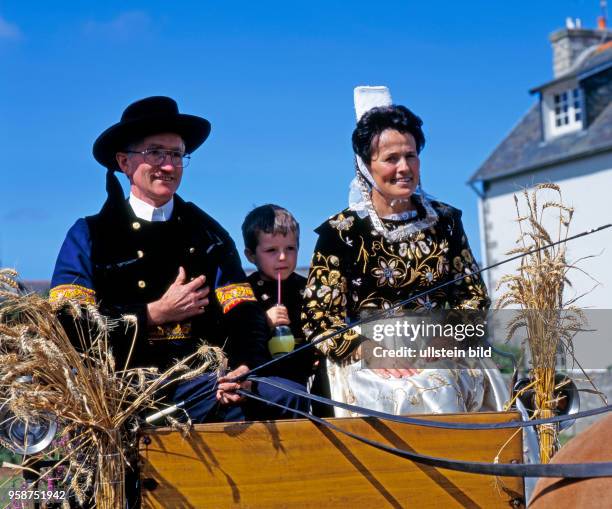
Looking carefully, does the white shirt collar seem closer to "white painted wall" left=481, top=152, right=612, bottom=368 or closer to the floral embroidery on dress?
the floral embroidery on dress

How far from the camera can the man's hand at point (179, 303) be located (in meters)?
3.42

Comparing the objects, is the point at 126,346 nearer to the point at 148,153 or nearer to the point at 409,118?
the point at 148,153

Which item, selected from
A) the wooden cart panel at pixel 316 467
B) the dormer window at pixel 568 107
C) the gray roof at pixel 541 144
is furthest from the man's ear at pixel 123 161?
the dormer window at pixel 568 107

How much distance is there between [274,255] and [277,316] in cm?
47

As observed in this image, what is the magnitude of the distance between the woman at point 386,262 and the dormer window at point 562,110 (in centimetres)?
→ 1955

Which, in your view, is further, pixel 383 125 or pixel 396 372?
pixel 383 125

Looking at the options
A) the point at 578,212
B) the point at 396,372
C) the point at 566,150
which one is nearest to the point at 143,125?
the point at 396,372

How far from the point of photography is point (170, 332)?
3.56m

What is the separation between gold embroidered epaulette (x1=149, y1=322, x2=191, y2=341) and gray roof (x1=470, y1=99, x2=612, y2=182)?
18.6 metres

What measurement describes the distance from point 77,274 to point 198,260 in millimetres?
499

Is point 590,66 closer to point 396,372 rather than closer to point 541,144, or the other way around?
point 541,144

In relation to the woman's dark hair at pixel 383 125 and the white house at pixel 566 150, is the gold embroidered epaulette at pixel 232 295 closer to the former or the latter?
the woman's dark hair at pixel 383 125

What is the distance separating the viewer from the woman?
3.69 m

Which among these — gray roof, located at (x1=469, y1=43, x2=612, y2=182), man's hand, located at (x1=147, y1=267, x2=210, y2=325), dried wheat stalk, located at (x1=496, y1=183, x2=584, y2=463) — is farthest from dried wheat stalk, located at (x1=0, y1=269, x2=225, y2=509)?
gray roof, located at (x1=469, y1=43, x2=612, y2=182)
